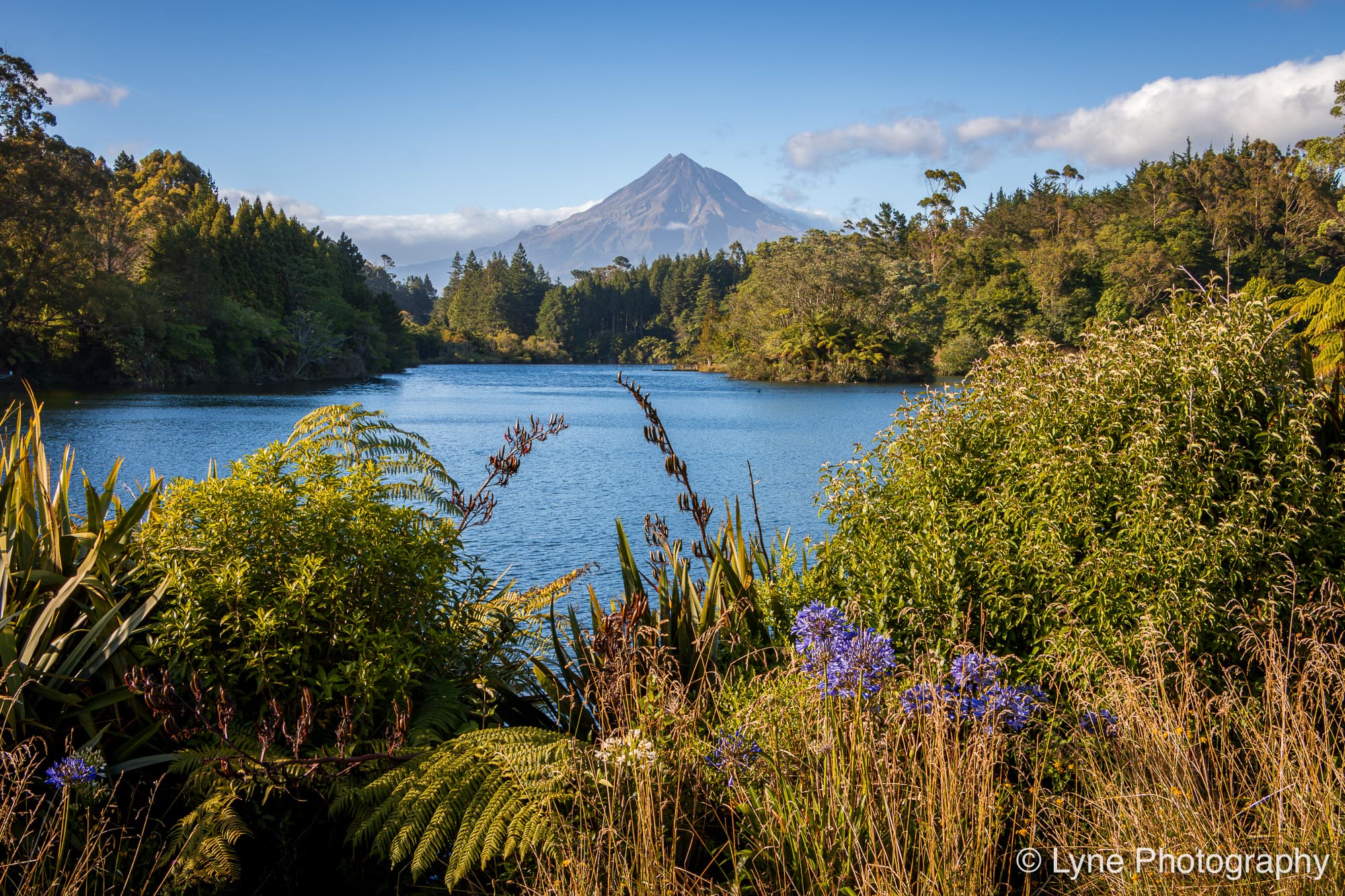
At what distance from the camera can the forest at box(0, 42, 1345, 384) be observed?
33.5 m

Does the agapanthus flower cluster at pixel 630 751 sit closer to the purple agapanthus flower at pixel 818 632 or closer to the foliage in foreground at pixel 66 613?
the purple agapanthus flower at pixel 818 632

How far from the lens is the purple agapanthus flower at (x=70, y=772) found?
2.26 metres

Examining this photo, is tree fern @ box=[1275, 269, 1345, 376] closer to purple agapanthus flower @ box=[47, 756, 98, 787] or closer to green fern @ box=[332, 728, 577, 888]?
green fern @ box=[332, 728, 577, 888]

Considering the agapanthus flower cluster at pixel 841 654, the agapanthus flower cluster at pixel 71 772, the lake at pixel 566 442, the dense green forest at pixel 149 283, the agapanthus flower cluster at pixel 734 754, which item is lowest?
the lake at pixel 566 442

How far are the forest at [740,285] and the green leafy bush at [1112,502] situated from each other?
1253 cm

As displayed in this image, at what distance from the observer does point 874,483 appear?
13.7 ft

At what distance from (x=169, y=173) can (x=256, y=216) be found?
23.1 metres

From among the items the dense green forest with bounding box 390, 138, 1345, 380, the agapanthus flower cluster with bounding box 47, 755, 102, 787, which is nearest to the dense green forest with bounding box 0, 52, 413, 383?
the dense green forest with bounding box 390, 138, 1345, 380

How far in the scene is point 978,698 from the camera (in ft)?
8.87

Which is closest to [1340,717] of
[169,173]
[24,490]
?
[24,490]

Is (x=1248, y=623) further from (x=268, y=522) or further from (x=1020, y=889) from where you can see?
(x=268, y=522)

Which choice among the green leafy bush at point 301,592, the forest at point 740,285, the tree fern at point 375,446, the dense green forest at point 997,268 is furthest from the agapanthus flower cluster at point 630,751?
the dense green forest at point 997,268

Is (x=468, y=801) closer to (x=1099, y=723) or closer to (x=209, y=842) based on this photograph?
(x=209, y=842)

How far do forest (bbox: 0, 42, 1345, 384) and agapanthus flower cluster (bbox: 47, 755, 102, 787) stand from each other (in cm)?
1636
